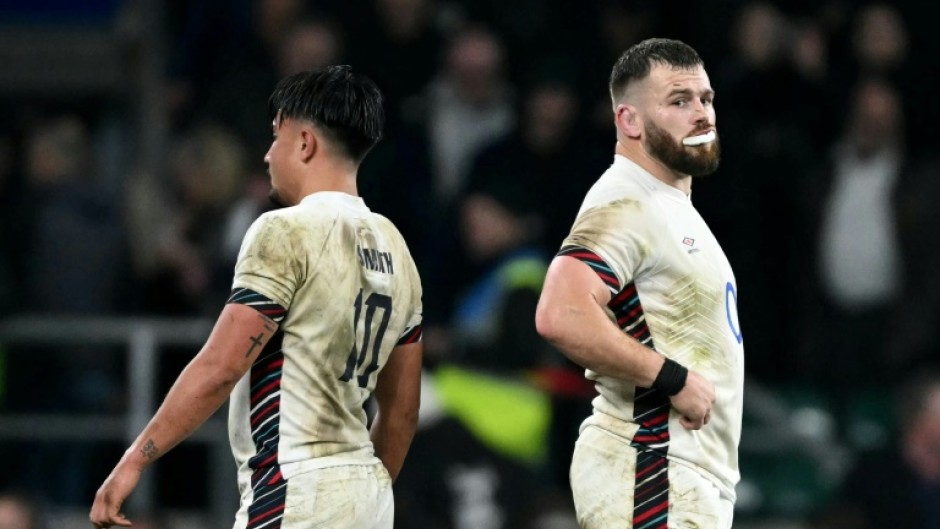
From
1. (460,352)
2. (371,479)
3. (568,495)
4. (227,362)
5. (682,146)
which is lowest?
(568,495)

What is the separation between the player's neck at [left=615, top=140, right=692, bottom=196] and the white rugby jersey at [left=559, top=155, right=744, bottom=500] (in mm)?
65

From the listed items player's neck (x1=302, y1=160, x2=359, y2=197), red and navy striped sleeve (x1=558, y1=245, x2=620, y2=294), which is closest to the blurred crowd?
player's neck (x1=302, y1=160, x2=359, y2=197)

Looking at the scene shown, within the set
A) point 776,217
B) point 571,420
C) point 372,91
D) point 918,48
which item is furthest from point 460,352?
point 372,91

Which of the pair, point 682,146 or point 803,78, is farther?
point 803,78

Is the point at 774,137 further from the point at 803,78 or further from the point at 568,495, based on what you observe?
the point at 568,495

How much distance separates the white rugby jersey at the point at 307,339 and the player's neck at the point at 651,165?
89 centimetres

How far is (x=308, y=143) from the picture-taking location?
6066 mm

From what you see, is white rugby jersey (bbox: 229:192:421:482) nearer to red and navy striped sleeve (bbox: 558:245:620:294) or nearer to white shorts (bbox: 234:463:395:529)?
white shorts (bbox: 234:463:395:529)

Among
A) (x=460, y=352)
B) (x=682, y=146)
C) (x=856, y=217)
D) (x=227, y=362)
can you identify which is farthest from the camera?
(x=856, y=217)

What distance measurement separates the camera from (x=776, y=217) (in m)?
12.0

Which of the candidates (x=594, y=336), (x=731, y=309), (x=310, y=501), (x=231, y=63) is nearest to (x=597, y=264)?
(x=594, y=336)

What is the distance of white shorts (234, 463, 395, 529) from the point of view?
581cm

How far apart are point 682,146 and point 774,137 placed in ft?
19.6

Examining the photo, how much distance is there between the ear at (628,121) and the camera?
619 cm
